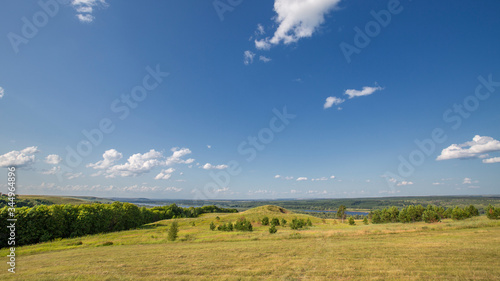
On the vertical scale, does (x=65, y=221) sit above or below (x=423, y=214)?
above

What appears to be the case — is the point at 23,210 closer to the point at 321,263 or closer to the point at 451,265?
the point at 321,263

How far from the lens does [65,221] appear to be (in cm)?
5775

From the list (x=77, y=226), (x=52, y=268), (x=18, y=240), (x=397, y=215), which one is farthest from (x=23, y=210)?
(x=397, y=215)

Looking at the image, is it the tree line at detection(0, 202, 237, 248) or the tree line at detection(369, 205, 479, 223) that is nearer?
the tree line at detection(0, 202, 237, 248)

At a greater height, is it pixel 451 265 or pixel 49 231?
pixel 451 265

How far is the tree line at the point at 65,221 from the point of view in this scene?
46.4 m

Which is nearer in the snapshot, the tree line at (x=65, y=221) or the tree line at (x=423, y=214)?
the tree line at (x=65, y=221)

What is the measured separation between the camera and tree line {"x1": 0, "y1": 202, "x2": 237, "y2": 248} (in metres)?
46.4

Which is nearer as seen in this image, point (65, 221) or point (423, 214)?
point (65, 221)

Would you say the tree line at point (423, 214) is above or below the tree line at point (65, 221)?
below

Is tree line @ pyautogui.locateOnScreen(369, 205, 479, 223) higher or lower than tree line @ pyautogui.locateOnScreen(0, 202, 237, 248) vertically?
lower

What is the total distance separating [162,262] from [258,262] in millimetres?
10102

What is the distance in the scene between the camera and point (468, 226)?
39.4m

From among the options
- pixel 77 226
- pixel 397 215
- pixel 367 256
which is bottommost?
pixel 397 215
